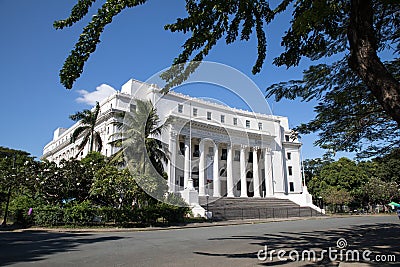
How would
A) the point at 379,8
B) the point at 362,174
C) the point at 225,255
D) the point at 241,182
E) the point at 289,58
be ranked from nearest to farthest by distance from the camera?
the point at 289,58 < the point at 379,8 < the point at 225,255 < the point at 241,182 < the point at 362,174

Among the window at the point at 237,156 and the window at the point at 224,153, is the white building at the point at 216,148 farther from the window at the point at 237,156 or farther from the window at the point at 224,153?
the window at the point at 237,156

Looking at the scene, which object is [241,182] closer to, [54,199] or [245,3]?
[54,199]

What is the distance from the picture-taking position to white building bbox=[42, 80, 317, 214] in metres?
35.8

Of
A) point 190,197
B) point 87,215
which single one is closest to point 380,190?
point 190,197

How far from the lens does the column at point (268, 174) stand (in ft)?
145

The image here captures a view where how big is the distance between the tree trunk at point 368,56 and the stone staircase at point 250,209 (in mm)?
23859

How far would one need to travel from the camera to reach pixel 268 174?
45.1 metres

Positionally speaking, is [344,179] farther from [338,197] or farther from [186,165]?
[186,165]

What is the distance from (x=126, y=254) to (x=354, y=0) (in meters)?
7.88

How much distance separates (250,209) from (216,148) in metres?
10.6

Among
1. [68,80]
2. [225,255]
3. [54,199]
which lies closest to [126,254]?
[225,255]

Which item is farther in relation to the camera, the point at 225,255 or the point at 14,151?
the point at 14,151

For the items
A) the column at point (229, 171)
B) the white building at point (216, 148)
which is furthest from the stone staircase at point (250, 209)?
the column at point (229, 171)

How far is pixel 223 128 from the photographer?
41.4m
